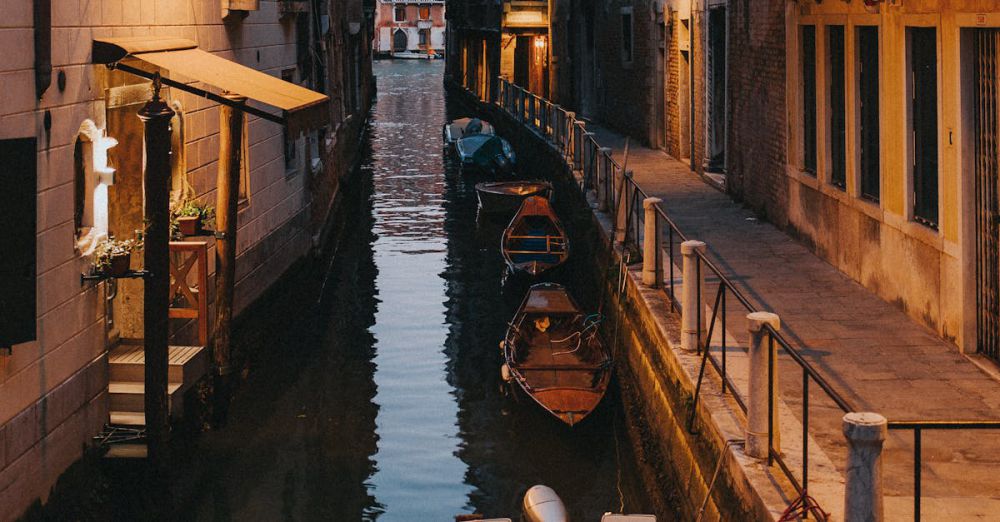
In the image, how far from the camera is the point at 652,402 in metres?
10.0

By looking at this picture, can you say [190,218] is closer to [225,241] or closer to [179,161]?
[225,241]

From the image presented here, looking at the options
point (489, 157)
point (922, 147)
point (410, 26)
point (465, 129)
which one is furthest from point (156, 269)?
point (410, 26)

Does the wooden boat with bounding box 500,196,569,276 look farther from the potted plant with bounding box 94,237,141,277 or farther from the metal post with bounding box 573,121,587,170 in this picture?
the potted plant with bounding box 94,237,141,277

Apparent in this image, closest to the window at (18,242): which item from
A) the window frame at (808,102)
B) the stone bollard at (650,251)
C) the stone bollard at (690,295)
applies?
the stone bollard at (690,295)

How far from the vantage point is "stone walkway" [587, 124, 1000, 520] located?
6332 millimetres

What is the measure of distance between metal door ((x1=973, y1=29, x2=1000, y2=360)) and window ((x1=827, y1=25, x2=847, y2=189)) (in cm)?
315

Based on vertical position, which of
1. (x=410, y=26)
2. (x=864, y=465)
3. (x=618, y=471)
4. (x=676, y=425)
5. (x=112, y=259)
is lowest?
(x=618, y=471)

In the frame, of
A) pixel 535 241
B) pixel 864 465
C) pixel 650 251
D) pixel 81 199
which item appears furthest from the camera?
pixel 535 241

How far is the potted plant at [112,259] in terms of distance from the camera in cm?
852

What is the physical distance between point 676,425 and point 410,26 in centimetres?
10410

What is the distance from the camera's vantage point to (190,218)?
10.5 m

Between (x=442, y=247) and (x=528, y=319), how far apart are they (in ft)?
27.5

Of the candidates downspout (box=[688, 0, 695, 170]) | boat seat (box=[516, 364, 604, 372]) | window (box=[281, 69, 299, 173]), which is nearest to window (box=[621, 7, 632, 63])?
downspout (box=[688, 0, 695, 170])

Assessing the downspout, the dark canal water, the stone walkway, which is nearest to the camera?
the stone walkway
